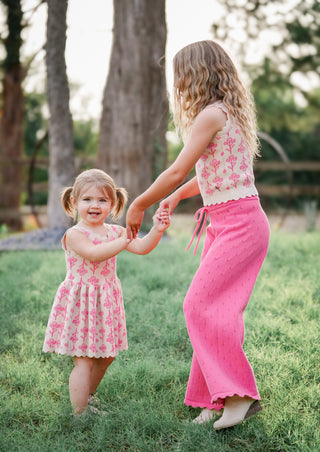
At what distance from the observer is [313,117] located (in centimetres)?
1554

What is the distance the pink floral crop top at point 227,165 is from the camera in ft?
6.64

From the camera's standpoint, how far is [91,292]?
2.14 m

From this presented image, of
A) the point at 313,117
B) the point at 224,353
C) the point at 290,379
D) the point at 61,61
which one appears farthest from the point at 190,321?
the point at 313,117

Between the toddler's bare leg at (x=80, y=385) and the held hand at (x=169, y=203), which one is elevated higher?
the held hand at (x=169, y=203)

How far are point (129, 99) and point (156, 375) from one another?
499cm

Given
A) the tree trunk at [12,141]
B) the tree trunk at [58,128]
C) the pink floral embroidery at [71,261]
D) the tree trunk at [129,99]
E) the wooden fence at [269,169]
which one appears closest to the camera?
the pink floral embroidery at [71,261]

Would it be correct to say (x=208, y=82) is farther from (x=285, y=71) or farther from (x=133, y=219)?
(x=285, y=71)

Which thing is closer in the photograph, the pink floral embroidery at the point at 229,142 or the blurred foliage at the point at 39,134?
the pink floral embroidery at the point at 229,142

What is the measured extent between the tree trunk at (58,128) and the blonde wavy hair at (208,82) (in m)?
4.64

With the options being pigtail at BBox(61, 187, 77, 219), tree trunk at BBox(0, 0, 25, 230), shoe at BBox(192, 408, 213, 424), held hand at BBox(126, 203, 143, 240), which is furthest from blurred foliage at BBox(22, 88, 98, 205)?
shoe at BBox(192, 408, 213, 424)

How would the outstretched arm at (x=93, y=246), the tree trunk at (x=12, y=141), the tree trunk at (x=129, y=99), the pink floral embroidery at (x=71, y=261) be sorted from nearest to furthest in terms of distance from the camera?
the outstretched arm at (x=93, y=246) < the pink floral embroidery at (x=71, y=261) < the tree trunk at (x=129, y=99) < the tree trunk at (x=12, y=141)

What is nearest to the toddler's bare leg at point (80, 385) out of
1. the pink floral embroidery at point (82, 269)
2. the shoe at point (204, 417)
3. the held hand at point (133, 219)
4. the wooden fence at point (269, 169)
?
the pink floral embroidery at point (82, 269)

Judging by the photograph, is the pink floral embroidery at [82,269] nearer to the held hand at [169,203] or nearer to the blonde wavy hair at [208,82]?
the held hand at [169,203]

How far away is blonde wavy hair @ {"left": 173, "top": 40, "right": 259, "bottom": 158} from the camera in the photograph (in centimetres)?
203
